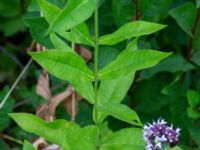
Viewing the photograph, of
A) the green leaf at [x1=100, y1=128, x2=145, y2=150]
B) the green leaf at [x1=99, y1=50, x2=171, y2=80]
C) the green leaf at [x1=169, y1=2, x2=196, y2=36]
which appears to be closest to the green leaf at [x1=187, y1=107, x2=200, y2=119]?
the green leaf at [x1=169, y1=2, x2=196, y2=36]

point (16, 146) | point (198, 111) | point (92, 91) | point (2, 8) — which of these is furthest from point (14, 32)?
point (92, 91)

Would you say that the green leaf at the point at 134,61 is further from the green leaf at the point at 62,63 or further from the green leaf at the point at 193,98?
the green leaf at the point at 193,98

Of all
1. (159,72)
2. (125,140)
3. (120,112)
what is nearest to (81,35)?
(120,112)

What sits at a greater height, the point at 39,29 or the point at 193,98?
the point at 39,29

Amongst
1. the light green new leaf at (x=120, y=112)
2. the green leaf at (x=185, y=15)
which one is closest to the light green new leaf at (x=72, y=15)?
the light green new leaf at (x=120, y=112)

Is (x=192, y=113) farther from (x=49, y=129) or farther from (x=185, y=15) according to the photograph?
(x=49, y=129)

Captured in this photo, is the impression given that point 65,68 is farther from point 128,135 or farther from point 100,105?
point 128,135

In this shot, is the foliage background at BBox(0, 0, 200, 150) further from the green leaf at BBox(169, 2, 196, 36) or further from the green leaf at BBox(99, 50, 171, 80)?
the green leaf at BBox(99, 50, 171, 80)
